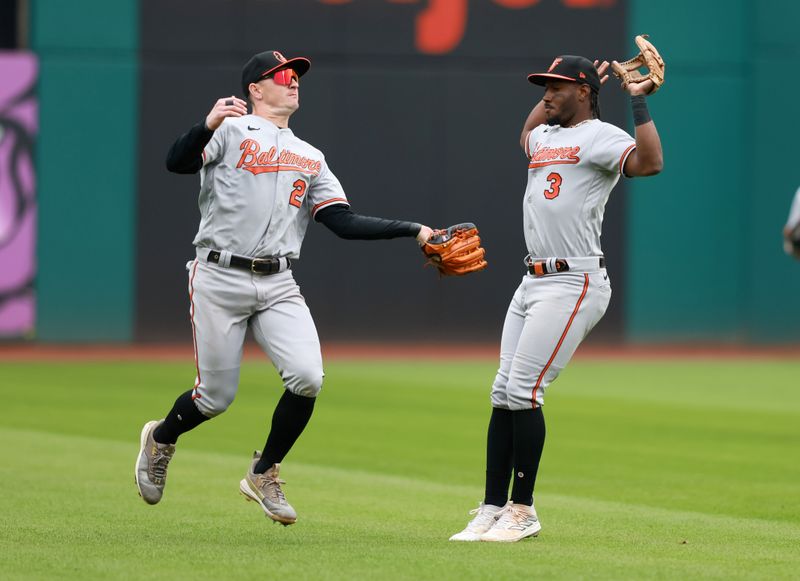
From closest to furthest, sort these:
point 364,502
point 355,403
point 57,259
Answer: point 364,502, point 355,403, point 57,259

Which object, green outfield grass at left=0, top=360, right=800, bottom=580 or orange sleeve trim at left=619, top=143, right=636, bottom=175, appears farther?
orange sleeve trim at left=619, top=143, right=636, bottom=175

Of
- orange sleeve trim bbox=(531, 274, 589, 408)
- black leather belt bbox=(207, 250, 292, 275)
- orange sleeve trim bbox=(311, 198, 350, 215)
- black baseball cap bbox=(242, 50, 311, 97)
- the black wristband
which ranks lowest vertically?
orange sleeve trim bbox=(531, 274, 589, 408)

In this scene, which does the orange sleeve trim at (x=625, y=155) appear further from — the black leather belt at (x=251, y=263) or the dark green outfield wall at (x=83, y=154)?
the dark green outfield wall at (x=83, y=154)

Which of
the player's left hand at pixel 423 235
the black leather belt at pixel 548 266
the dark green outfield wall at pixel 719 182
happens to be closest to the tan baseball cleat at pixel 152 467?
the player's left hand at pixel 423 235

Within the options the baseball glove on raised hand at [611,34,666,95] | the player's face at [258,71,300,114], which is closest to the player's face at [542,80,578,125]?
the baseball glove on raised hand at [611,34,666,95]

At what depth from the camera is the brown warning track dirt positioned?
707 inches

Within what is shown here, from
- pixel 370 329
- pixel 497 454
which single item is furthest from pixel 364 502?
pixel 370 329

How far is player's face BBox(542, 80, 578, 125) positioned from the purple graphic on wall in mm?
13800

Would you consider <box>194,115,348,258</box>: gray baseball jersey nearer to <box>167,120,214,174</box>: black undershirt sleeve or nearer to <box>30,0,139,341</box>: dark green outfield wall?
<box>167,120,214,174</box>: black undershirt sleeve

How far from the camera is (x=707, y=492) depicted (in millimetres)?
8328

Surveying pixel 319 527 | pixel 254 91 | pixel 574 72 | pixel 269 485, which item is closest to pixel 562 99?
pixel 574 72

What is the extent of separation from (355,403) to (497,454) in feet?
21.7

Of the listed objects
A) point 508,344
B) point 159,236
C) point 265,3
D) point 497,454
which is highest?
point 265,3

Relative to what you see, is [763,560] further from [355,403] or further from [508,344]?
[355,403]
